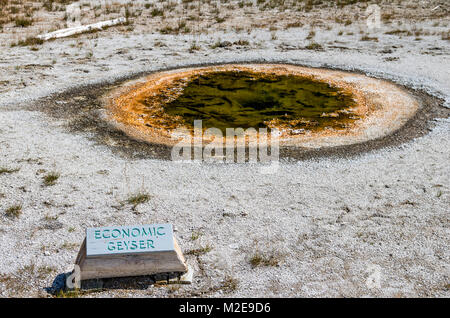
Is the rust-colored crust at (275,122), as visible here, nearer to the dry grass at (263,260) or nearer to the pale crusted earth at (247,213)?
the pale crusted earth at (247,213)

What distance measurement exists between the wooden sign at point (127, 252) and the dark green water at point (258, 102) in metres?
3.58

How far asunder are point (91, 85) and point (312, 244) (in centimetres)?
597

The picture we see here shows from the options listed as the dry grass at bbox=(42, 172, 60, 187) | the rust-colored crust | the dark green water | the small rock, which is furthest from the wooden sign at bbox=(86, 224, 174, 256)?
the dark green water

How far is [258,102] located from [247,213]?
369 centimetres

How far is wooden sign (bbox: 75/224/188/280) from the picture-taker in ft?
11.5

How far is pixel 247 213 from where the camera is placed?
4691 millimetres

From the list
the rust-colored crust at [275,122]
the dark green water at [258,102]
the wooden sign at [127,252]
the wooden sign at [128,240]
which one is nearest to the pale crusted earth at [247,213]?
the wooden sign at [127,252]

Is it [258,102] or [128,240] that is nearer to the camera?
[128,240]

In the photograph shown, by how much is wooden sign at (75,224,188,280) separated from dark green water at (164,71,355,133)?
358 cm

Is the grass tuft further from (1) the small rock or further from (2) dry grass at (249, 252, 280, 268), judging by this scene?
(2) dry grass at (249, 252, 280, 268)

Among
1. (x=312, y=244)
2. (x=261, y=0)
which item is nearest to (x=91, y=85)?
(x=312, y=244)

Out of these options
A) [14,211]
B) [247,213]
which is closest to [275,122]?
[247,213]

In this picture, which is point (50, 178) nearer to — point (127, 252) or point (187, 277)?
point (127, 252)
